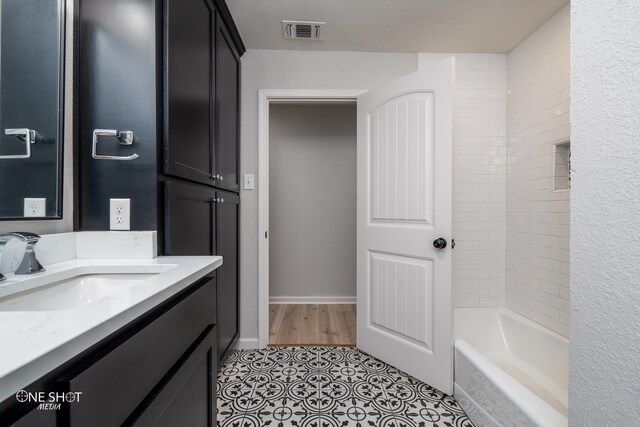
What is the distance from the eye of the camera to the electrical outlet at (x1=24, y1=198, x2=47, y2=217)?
903 millimetres

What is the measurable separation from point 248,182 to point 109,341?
5.78ft

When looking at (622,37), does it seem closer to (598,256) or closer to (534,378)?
(598,256)

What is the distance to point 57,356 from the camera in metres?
0.37

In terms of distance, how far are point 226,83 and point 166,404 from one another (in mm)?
1741

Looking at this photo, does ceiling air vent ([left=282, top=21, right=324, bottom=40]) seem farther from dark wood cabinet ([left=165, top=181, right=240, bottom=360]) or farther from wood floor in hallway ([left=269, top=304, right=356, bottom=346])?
wood floor in hallway ([left=269, top=304, right=356, bottom=346])

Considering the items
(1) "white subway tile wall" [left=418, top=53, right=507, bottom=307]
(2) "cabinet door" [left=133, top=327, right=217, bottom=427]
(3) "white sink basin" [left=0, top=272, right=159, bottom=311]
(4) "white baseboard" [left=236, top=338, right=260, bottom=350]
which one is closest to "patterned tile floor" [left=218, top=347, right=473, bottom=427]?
(4) "white baseboard" [left=236, top=338, right=260, bottom=350]

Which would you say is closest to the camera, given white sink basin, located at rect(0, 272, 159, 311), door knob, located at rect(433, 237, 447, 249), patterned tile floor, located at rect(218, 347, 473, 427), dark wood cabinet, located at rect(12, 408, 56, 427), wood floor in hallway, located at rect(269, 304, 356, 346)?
dark wood cabinet, located at rect(12, 408, 56, 427)

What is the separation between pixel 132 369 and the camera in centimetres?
53

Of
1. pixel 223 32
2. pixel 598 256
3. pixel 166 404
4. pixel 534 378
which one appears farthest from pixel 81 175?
pixel 534 378

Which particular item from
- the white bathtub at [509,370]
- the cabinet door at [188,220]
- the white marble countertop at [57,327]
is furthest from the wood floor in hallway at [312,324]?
the white marble countertop at [57,327]

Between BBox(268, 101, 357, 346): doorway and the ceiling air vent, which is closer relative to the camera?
the ceiling air vent

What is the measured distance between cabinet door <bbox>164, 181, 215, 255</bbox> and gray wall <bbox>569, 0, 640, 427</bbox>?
52.8 inches

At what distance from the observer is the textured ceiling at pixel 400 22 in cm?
169

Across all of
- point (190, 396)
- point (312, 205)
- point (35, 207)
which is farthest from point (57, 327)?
point (312, 205)
